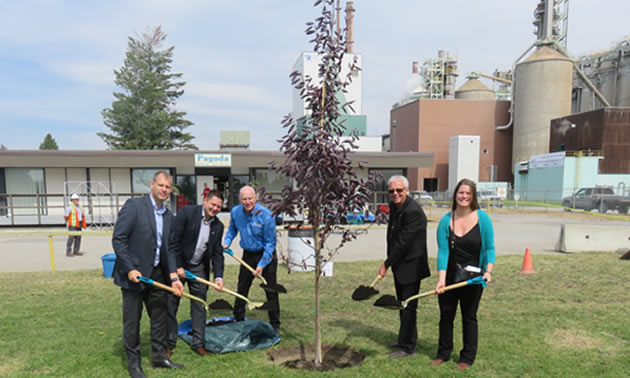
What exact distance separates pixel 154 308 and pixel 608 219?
26032 millimetres

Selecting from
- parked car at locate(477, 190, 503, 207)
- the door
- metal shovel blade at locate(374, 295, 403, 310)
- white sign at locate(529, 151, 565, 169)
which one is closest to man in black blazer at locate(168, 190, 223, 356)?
metal shovel blade at locate(374, 295, 403, 310)

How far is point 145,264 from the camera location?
3.66 meters

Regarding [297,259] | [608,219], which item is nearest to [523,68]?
[608,219]

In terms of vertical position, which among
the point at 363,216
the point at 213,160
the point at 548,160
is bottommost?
the point at 363,216

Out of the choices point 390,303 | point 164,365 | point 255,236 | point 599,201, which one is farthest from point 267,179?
point 599,201

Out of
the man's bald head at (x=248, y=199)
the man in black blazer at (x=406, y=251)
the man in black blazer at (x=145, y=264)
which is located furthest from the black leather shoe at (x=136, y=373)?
the man in black blazer at (x=406, y=251)

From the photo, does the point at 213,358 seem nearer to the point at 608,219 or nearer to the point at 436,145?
the point at 608,219

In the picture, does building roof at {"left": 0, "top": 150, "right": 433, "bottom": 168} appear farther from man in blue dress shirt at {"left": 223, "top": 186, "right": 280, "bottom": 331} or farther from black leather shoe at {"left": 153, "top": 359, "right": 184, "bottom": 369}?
black leather shoe at {"left": 153, "top": 359, "right": 184, "bottom": 369}

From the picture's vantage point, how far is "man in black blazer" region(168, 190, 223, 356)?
426 cm

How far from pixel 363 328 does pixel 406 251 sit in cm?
164

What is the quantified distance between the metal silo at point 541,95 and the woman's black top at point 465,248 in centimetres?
4894

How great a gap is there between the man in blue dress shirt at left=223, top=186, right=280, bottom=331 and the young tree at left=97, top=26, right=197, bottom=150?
40436mm

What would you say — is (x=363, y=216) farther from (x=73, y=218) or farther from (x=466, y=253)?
(x=73, y=218)

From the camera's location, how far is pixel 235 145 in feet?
118
